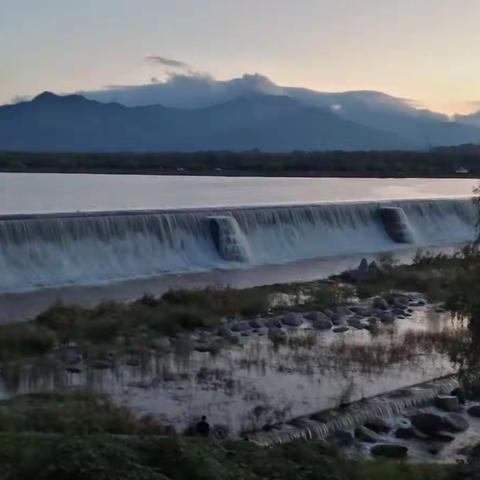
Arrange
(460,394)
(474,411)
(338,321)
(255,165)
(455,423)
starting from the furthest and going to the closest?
1. (255,165)
2. (338,321)
3. (460,394)
4. (474,411)
5. (455,423)

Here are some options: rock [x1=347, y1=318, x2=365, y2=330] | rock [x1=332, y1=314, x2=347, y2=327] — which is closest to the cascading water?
rock [x1=332, y1=314, x2=347, y2=327]

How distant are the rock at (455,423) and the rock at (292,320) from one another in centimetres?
656

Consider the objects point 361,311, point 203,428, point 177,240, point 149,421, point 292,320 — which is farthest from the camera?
point 177,240

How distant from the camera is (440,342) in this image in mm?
17047

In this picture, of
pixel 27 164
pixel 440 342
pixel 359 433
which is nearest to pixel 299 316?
pixel 440 342

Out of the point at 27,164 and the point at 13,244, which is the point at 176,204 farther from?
the point at 27,164

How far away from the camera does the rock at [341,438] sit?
10.8m

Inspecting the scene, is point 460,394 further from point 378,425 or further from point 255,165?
point 255,165

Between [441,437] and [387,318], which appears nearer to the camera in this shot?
[441,437]

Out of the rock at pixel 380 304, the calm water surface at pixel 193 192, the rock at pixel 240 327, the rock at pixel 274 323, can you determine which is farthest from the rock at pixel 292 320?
the calm water surface at pixel 193 192

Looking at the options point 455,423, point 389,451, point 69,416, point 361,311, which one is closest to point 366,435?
point 389,451

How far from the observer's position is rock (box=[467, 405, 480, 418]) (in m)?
12.4

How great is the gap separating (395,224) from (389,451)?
25.1 metres

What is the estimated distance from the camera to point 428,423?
1170cm
